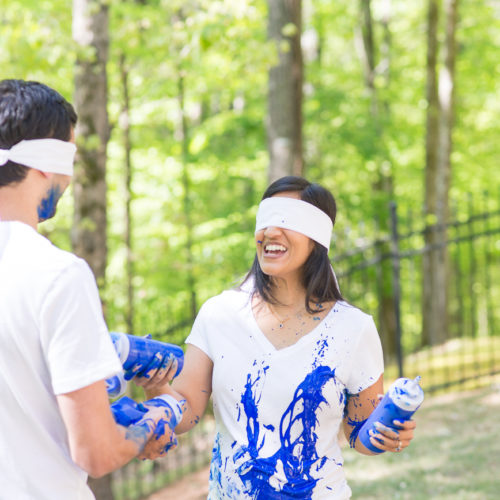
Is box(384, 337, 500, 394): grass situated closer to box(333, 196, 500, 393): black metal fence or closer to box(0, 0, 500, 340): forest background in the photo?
box(333, 196, 500, 393): black metal fence

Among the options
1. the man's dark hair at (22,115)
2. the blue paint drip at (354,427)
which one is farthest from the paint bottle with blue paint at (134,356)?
the blue paint drip at (354,427)

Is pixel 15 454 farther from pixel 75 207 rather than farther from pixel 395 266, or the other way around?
pixel 395 266

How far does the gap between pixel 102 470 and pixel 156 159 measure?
9700 mm

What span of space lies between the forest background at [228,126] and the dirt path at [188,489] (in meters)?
1.53

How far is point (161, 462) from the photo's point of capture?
849cm

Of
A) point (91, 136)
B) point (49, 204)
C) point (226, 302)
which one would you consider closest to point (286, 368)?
point (226, 302)

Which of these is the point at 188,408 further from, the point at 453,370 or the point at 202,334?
the point at 453,370

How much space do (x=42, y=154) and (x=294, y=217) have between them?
1.04 meters

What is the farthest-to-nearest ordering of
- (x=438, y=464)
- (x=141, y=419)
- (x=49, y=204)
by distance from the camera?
(x=438, y=464) → (x=141, y=419) → (x=49, y=204)

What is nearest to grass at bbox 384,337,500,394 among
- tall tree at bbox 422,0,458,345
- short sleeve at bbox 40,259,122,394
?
tall tree at bbox 422,0,458,345

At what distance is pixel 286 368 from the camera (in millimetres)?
2379

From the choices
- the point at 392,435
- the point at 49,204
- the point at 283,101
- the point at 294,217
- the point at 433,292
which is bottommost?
the point at 433,292

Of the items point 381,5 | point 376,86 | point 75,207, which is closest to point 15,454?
point 75,207

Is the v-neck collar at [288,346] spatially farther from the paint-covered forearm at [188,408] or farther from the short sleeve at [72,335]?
the short sleeve at [72,335]
